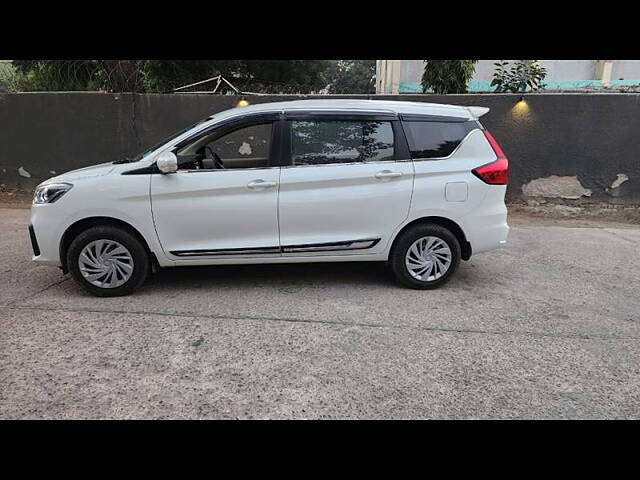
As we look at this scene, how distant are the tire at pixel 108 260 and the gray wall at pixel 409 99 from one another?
5.17 metres

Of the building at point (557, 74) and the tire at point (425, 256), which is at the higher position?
the building at point (557, 74)

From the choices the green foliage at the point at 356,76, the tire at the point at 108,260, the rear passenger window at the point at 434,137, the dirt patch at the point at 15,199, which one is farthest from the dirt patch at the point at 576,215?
the green foliage at the point at 356,76

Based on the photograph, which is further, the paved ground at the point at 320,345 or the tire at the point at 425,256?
the tire at the point at 425,256

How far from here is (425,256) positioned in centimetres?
467

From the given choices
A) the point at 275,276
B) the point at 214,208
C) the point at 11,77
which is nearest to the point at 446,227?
the point at 275,276

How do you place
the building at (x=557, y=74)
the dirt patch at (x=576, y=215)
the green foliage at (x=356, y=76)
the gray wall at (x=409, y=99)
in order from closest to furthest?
the dirt patch at (x=576, y=215) < the gray wall at (x=409, y=99) < the building at (x=557, y=74) < the green foliage at (x=356, y=76)

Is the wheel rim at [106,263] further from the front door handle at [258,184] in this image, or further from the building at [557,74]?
the building at [557,74]

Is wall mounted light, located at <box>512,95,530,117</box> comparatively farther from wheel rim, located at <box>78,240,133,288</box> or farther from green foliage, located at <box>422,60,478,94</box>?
wheel rim, located at <box>78,240,133,288</box>

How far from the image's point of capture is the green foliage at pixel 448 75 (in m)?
10.3

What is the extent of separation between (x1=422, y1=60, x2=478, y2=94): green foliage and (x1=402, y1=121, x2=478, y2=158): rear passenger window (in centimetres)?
625

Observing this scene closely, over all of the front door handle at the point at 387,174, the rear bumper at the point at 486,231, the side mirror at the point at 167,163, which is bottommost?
the rear bumper at the point at 486,231

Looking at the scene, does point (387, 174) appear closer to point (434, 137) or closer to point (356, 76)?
point (434, 137)

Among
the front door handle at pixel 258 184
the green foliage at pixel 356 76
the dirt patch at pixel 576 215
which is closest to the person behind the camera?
the front door handle at pixel 258 184

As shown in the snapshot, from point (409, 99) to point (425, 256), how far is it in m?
4.85
